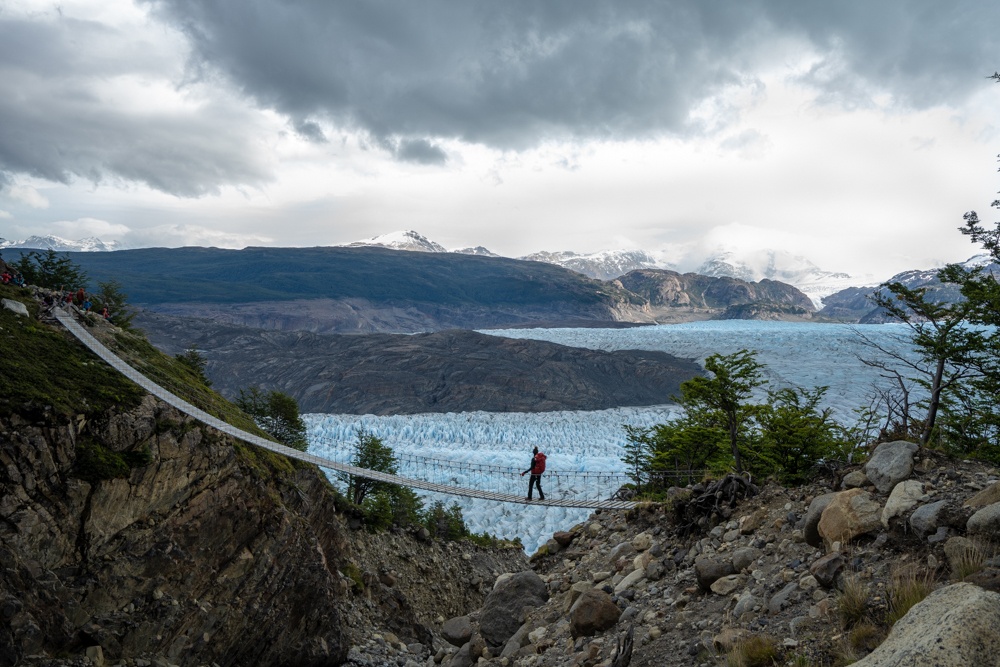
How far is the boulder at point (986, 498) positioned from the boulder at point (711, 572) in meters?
2.16

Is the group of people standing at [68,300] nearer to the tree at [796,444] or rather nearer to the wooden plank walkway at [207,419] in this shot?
the wooden plank walkway at [207,419]

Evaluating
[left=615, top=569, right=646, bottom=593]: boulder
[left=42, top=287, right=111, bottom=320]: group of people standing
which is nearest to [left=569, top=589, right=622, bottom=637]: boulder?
[left=615, top=569, right=646, bottom=593]: boulder

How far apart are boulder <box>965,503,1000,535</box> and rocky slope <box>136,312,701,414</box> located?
6998cm

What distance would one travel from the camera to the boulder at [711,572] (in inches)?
240

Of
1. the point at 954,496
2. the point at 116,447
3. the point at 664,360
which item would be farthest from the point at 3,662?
the point at 664,360

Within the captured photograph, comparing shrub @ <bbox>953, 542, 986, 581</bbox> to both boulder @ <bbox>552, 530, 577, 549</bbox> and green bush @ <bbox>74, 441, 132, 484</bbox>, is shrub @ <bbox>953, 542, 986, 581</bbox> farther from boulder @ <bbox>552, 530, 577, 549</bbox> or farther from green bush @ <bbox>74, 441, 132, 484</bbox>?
green bush @ <bbox>74, 441, 132, 484</bbox>

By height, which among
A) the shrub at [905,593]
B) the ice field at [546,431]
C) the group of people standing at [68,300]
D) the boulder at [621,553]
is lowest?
the ice field at [546,431]

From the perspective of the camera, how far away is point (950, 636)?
120 inches

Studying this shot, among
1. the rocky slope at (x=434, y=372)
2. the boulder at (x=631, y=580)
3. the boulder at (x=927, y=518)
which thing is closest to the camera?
the boulder at (x=927, y=518)

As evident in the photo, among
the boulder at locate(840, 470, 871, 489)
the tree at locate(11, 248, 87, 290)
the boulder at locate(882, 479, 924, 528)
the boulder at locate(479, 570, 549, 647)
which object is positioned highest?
the tree at locate(11, 248, 87, 290)

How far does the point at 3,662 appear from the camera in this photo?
7.11 m

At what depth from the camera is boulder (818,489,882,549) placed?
525 centimetres

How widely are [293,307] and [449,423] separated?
15118 centimetres

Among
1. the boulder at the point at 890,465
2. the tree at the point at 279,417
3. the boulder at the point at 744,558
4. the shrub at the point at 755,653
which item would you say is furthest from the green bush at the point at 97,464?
the tree at the point at 279,417
